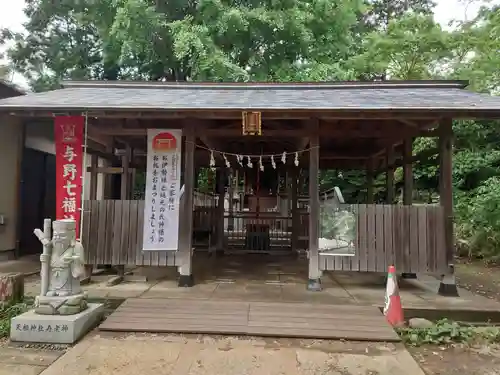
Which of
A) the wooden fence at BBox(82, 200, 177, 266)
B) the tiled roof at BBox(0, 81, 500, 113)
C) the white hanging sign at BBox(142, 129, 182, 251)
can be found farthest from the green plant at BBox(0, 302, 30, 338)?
the tiled roof at BBox(0, 81, 500, 113)

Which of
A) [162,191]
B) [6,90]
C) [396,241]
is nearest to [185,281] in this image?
[162,191]

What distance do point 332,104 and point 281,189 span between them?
6903mm

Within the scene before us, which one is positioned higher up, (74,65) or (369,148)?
(74,65)

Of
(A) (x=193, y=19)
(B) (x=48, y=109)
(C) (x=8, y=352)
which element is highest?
(A) (x=193, y=19)

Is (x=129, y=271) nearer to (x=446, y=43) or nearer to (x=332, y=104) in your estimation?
(x=332, y=104)

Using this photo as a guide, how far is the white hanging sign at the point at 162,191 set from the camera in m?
6.36

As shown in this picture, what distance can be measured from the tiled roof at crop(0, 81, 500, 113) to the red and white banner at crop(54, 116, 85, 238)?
1.36ft

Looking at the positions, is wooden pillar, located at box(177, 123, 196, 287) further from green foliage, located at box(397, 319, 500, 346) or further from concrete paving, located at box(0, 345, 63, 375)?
green foliage, located at box(397, 319, 500, 346)

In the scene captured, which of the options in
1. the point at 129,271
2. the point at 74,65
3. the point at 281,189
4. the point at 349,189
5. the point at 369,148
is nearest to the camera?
the point at 129,271

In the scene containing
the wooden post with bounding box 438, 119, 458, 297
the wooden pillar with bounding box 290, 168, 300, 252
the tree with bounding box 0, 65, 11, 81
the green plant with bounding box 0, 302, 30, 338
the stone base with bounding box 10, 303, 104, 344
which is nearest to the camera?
the stone base with bounding box 10, 303, 104, 344

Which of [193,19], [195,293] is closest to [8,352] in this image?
[195,293]

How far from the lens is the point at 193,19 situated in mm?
13500

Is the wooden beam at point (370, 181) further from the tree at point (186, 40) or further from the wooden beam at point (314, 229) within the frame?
the wooden beam at point (314, 229)

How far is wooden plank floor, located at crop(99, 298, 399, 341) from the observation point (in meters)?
4.52
